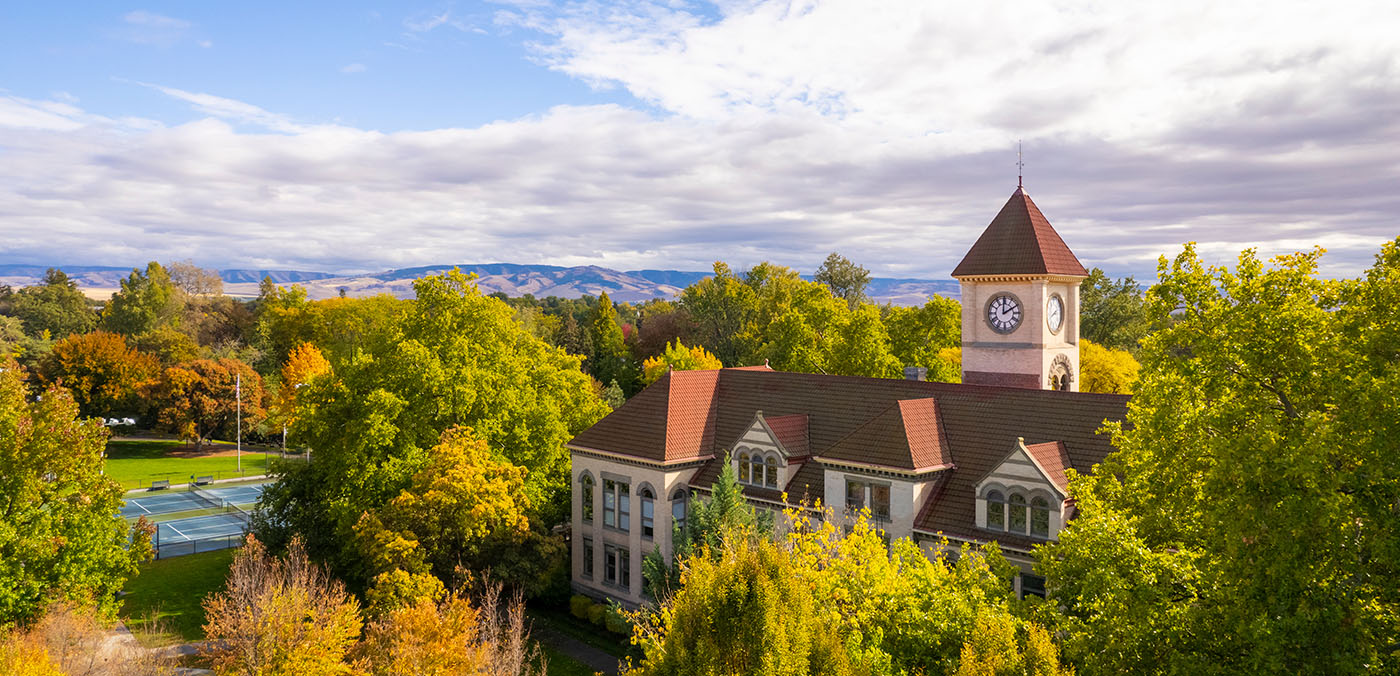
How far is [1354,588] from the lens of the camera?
15117 mm

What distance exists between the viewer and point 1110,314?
87812 mm

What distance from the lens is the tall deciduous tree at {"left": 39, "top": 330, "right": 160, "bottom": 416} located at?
299 ft

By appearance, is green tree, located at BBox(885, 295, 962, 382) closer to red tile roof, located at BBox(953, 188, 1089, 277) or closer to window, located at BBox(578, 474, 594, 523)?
red tile roof, located at BBox(953, 188, 1089, 277)

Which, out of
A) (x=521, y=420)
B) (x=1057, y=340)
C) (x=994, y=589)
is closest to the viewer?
(x=994, y=589)

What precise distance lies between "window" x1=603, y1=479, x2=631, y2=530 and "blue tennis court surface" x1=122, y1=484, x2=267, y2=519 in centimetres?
4075

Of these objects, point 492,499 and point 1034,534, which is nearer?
point 1034,534

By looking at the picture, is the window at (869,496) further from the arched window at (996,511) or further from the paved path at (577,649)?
the paved path at (577,649)

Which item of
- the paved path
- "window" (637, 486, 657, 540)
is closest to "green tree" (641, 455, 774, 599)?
the paved path

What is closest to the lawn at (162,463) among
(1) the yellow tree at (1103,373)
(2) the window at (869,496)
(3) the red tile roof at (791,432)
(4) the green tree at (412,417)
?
(4) the green tree at (412,417)

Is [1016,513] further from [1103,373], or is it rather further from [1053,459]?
[1103,373]

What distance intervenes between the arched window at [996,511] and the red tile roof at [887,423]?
0.42 metres

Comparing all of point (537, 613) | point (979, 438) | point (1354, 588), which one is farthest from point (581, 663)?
point (1354, 588)

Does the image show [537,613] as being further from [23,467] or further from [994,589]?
[994,589]

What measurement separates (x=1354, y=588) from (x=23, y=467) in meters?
38.8
